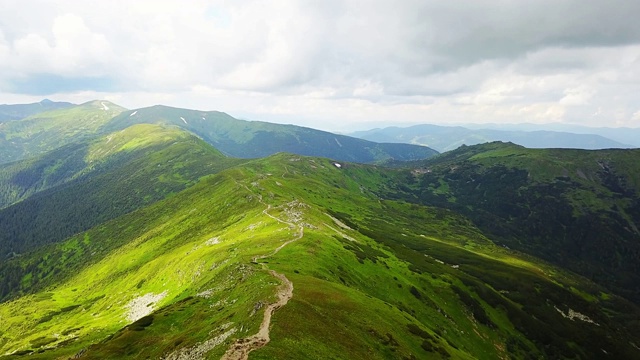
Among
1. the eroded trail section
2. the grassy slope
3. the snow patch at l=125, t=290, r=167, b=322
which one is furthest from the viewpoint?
the snow patch at l=125, t=290, r=167, b=322

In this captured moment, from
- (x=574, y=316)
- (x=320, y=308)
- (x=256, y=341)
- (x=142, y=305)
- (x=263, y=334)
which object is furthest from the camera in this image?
(x=574, y=316)

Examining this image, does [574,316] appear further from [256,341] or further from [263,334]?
[256,341]

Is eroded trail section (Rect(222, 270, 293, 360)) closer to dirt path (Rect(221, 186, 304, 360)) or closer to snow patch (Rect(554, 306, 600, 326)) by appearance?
dirt path (Rect(221, 186, 304, 360))

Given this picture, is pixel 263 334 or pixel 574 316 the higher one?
pixel 263 334

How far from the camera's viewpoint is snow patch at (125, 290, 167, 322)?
115312mm

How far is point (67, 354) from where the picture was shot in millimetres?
80875

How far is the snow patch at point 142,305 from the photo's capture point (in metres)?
115

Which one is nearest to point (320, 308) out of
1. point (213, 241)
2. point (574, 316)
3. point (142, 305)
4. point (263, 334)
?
point (263, 334)

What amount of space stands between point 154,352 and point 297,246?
58.5m

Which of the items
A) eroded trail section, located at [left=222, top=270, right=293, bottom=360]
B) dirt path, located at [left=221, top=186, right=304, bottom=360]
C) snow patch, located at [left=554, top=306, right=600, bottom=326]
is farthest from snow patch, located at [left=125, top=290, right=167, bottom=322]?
snow patch, located at [left=554, top=306, right=600, bottom=326]

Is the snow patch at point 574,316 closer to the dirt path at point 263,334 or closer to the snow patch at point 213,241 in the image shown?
the dirt path at point 263,334

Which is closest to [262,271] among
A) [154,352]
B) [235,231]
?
[154,352]

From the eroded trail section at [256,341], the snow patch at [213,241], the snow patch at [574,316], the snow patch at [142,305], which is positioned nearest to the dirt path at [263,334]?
the eroded trail section at [256,341]

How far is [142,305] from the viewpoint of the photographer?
412ft
